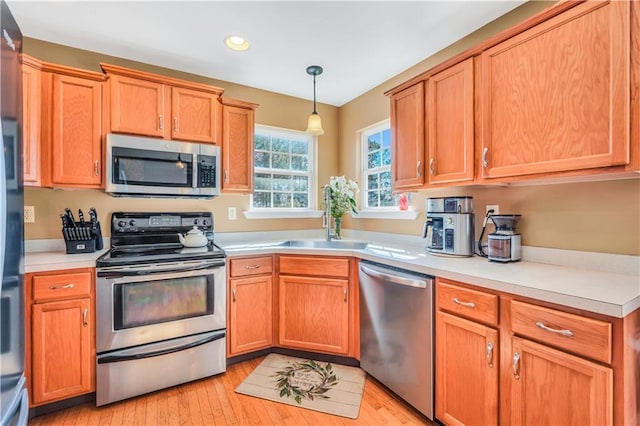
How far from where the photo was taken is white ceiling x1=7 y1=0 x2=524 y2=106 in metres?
1.84

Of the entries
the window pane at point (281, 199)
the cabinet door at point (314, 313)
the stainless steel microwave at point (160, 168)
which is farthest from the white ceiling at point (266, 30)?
the cabinet door at point (314, 313)

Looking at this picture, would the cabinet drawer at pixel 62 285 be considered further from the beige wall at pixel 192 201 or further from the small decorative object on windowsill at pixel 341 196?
the small decorative object on windowsill at pixel 341 196

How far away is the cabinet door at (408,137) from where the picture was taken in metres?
2.13

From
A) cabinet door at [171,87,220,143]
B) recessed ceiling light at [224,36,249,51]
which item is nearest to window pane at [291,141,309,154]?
cabinet door at [171,87,220,143]

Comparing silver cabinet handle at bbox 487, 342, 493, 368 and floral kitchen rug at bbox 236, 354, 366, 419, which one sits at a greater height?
silver cabinet handle at bbox 487, 342, 493, 368

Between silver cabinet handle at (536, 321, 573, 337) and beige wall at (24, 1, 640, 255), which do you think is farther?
beige wall at (24, 1, 640, 255)

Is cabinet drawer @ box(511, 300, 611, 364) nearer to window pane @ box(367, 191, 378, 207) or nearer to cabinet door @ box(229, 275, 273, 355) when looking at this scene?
cabinet door @ box(229, 275, 273, 355)

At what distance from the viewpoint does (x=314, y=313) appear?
2.38 metres

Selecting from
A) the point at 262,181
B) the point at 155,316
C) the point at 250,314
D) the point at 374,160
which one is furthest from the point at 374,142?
the point at 155,316

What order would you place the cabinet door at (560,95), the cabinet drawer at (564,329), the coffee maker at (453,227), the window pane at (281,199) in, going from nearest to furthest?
the cabinet drawer at (564,329) → the cabinet door at (560,95) → the coffee maker at (453,227) → the window pane at (281,199)

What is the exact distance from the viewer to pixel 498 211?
1.96m

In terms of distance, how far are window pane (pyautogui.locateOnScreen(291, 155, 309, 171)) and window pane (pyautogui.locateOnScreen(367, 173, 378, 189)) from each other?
743 mm

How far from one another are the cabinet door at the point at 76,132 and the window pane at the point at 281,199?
1.57 metres

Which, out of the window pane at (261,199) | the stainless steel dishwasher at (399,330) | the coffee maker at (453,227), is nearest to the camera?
the stainless steel dishwasher at (399,330)
